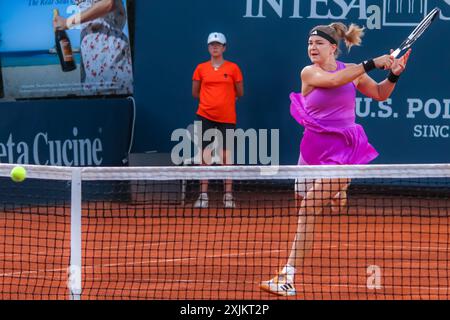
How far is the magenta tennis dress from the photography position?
6.61 m

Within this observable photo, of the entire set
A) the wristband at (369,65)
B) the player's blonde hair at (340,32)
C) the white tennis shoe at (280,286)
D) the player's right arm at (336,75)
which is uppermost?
the player's blonde hair at (340,32)

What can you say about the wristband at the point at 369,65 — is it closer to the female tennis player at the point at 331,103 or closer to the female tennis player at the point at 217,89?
the female tennis player at the point at 331,103

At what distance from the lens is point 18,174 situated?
18.1 ft

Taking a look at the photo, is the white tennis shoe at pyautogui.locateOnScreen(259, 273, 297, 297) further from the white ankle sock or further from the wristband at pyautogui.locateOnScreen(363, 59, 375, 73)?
the wristband at pyautogui.locateOnScreen(363, 59, 375, 73)

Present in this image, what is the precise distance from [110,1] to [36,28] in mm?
850

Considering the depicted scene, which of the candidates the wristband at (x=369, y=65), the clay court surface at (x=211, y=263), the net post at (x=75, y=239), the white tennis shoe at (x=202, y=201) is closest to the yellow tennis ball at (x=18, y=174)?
the net post at (x=75, y=239)

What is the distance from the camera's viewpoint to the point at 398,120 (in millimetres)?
11164

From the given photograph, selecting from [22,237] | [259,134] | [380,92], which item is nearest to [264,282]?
[380,92]

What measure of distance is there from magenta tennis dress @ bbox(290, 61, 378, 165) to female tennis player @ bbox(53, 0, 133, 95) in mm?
4857

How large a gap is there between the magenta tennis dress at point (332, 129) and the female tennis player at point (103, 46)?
15.9 ft

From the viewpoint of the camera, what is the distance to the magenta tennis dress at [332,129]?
6613mm

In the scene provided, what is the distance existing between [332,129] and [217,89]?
436cm

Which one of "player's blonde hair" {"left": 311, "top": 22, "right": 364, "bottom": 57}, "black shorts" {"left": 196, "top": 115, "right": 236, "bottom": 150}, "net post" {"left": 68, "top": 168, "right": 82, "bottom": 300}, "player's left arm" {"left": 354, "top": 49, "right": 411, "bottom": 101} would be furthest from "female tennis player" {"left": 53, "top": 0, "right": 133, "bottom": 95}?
"net post" {"left": 68, "top": 168, "right": 82, "bottom": 300}

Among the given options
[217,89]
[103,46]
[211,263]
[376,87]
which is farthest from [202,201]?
[376,87]
